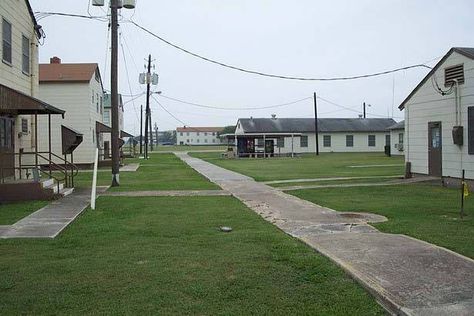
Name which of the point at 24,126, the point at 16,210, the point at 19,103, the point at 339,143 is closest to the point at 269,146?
the point at 339,143

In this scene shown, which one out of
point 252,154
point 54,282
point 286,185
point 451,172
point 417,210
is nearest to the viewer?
point 54,282

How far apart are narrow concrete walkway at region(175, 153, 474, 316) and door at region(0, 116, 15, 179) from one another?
914 centimetres

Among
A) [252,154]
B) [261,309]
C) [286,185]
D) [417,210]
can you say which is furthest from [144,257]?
[252,154]

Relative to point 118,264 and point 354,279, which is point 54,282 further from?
point 354,279

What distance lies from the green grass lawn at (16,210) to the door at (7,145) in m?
2.44

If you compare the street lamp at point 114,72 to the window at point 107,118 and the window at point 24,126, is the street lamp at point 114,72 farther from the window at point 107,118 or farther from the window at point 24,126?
the window at point 107,118

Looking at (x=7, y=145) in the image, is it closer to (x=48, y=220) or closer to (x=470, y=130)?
(x=48, y=220)

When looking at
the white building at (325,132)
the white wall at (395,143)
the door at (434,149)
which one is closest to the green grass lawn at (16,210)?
the door at (434,149)

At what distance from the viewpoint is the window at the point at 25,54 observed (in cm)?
1908

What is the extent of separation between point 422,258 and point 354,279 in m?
1.52

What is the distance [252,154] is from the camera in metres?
58.3

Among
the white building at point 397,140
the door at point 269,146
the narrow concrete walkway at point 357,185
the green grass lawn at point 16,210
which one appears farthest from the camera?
the door at point 269,146

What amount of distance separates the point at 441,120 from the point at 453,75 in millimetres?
1795

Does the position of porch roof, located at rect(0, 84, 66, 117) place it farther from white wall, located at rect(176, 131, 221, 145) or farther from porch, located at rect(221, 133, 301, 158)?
white wall, located at rect(176, 131, 221, 145)
